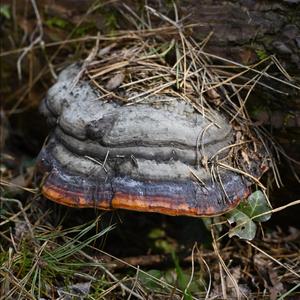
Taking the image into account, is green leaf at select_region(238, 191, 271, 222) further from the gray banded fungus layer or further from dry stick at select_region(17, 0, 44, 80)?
dry stick at select_region(17, 0, 44, 80)

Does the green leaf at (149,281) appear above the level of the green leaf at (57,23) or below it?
below

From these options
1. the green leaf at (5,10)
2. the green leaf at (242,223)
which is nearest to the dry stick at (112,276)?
the green leaf at (242,223)

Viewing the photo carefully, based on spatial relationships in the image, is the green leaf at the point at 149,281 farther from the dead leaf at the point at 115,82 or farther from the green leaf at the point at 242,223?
the dead leaf at the point at 115,82

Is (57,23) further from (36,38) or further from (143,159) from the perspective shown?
(143,159)

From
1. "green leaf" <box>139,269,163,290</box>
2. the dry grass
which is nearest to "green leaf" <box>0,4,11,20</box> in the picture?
the dry grass

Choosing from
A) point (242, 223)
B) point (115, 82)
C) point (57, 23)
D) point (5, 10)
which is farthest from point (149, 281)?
point (5, 10)
